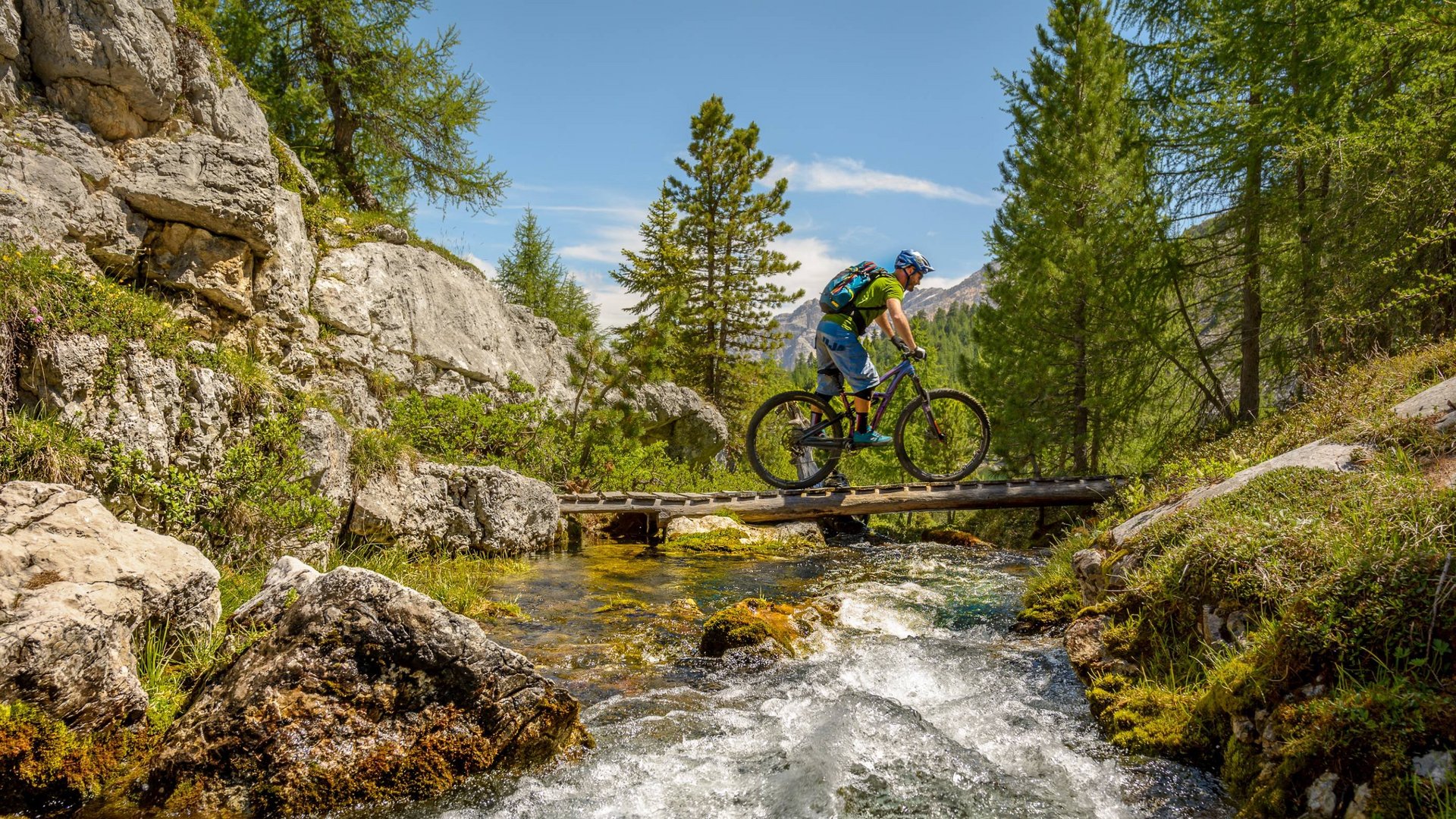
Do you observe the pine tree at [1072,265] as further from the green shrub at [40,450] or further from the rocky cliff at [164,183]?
the green shrub at [40,450]

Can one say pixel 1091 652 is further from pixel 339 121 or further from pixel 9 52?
pixel 339 121

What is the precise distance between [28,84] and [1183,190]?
1680 centimetres

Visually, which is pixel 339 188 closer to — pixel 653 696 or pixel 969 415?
pixel 653 696

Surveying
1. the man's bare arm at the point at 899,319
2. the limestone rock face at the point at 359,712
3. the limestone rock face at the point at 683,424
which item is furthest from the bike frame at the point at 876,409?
the limestone rock face at the point at 683,424

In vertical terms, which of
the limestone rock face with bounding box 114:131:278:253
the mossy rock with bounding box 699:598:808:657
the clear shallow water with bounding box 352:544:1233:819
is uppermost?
the limestone rock face with bounding box 114:131:278:253

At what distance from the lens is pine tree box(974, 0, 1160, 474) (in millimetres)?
13539

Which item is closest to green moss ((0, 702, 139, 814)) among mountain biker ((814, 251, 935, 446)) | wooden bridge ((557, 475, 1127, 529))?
mountain biker ((814, 251, 935, 446))

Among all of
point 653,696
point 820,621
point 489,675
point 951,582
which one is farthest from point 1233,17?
point 489,675

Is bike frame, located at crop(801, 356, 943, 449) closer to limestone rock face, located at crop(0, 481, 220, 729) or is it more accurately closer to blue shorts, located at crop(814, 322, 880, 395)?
blue shorts, located at crop(814, 322, 880, 395)

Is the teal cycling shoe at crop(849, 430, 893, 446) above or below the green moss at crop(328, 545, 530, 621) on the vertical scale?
above

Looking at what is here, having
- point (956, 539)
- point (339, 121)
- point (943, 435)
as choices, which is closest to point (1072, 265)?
point (956, 539)

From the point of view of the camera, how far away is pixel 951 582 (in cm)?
964

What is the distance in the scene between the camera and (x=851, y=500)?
13609mm

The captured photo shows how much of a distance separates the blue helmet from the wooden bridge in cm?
655
